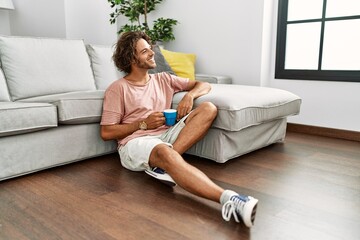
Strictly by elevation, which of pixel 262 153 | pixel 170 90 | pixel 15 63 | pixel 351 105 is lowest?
pixel 262 153

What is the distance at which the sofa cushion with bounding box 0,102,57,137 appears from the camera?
1.70 metres

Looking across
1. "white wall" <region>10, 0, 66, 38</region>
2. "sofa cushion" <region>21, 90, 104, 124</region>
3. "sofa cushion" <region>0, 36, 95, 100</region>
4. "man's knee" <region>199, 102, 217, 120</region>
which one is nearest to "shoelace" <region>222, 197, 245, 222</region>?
"man's knee" <region>199, 102, 217, 120</region>

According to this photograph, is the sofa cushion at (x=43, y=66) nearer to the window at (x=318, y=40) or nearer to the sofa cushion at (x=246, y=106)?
the sofa cushion at (x=246, y=106)

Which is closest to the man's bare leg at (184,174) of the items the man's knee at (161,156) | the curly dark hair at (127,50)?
the man's knee at (161,156)

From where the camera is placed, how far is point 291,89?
312 cm

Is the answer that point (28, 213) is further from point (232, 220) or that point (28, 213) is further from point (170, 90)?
point (170, 90)

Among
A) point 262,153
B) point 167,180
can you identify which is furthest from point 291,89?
point 167,180

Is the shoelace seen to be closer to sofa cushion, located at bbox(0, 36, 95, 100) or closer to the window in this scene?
sofa cushion, located at bbox(0, 36, 95, 100)

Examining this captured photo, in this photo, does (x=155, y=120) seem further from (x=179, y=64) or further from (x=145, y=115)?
(x=179, y=64)

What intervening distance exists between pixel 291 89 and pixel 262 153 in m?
1.06

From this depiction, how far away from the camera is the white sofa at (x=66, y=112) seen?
1.82 m

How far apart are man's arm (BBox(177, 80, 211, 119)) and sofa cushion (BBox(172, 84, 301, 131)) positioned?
0.13 feet

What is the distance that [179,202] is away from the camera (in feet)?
4.99

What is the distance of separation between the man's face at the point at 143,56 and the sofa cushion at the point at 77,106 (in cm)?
40
